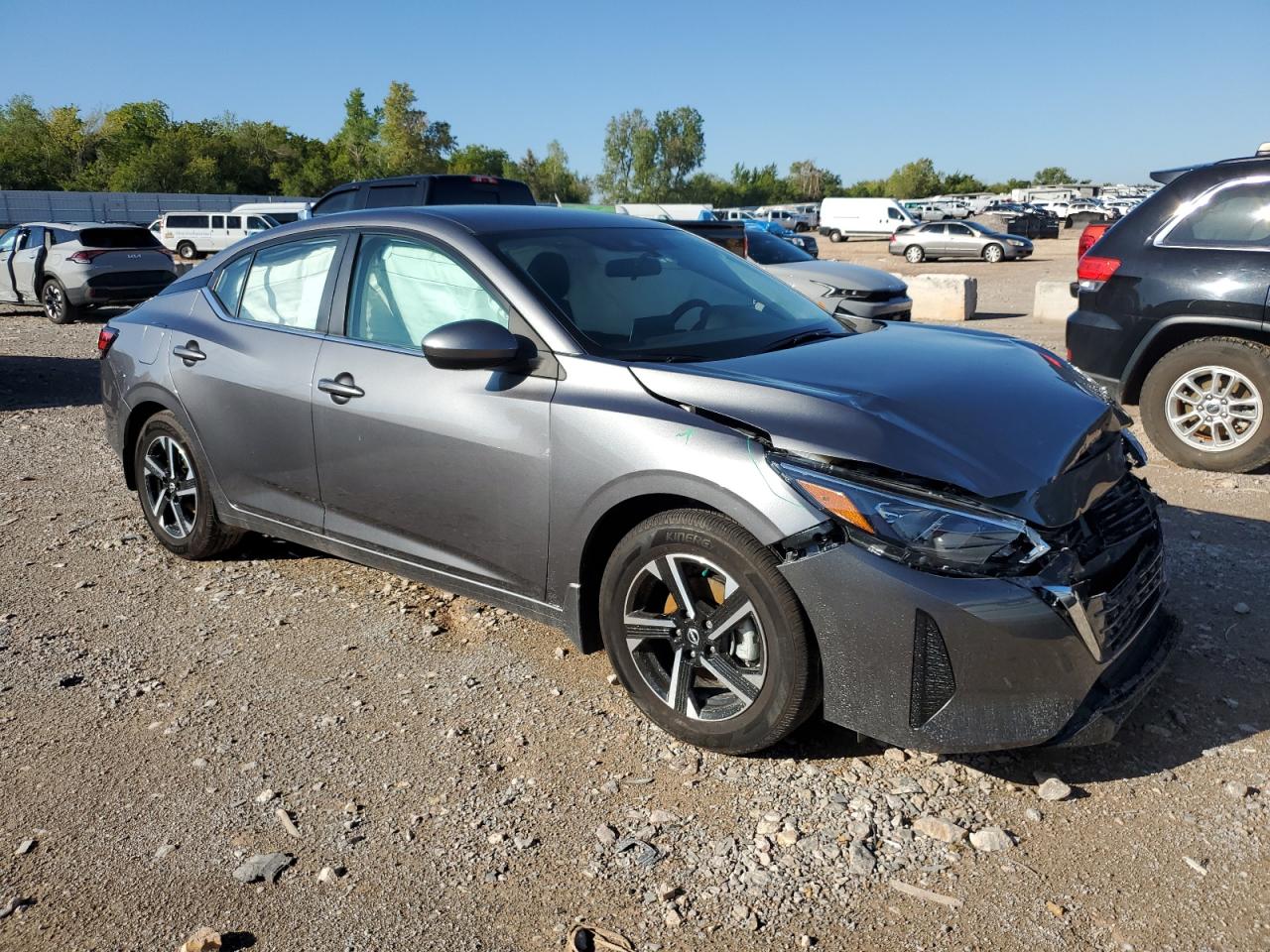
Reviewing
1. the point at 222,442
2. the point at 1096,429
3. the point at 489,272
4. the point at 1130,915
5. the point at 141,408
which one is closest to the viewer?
the point at 1130,915

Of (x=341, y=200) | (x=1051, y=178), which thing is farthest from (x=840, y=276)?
(x=1051, y=178)

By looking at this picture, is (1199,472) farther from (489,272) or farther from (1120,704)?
(489,272)

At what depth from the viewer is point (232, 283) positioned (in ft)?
16.0

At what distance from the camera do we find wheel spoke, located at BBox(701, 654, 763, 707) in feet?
10.2

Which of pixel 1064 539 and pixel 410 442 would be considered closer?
pixel 1064 539

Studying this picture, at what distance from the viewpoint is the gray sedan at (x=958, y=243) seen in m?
35.1

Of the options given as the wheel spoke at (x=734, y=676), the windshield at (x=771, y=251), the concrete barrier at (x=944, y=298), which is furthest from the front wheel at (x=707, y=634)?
the concrete barrier at (x=944, y=298)

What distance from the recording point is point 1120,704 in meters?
2.95

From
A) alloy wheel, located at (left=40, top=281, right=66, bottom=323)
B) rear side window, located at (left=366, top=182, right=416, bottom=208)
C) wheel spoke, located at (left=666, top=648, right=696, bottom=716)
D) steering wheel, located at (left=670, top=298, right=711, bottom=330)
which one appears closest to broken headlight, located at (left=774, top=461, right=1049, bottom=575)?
wheel spoke, located at (left=666, top=648, right=696, bottom=716)

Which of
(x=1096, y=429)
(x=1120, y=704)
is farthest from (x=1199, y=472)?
(x=1120, y=704)

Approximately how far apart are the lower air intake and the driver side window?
5.88 feet

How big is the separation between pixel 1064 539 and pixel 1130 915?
982 millimetres

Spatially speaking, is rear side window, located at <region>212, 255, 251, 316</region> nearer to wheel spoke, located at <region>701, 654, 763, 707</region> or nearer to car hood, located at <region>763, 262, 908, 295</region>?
wheel spoke, located at <region>701, 654, 763, 707</region>

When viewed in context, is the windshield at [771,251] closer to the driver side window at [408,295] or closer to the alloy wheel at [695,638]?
the driver side window at [408,295]
